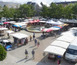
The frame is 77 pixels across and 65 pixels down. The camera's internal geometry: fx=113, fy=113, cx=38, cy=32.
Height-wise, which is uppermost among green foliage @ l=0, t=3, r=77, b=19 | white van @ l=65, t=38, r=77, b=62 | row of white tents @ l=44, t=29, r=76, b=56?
green foliage @ l=0, t=3, r=77, b=19

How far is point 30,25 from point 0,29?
53.2 feet

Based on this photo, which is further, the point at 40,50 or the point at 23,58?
the point at 40,50

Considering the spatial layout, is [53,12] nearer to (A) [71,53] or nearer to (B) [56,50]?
(A) [71,53]

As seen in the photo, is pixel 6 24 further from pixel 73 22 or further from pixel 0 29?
pixel 73 22

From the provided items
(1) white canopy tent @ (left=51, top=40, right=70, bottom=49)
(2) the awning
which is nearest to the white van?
(1) white canopy tent @ (left=51, top=40, right=70, bottom=49)

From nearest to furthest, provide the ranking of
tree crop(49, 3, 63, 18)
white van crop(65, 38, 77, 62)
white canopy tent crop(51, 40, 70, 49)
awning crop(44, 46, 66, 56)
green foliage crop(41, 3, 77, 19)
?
1. awning crop(44, 46, 66, 56)
2. white van crop(65, 38, 77, 62)
3. white canopy tent crop(51, 40, 70, 49)
4. green foliage crop(41, 3, 77, 19)
5. tree crop(49, 3, 63, 18)

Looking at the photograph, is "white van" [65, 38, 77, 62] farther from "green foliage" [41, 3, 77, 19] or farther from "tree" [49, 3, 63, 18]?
"tree" [49, 3, 63, 18]

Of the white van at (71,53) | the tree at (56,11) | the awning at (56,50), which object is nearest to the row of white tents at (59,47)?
the awning at (56,50)

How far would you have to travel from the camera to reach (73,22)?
3691 centimetres

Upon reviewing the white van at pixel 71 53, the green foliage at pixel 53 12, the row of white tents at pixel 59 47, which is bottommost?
the white van at pixel 71 53

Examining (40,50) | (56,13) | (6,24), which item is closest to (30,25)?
(6,24)

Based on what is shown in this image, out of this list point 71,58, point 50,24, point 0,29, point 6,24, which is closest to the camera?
point 71,58

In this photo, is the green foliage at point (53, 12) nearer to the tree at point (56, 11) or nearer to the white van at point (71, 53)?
the tree at point (56, 11)

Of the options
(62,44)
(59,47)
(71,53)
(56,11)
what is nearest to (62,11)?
(56,11)
